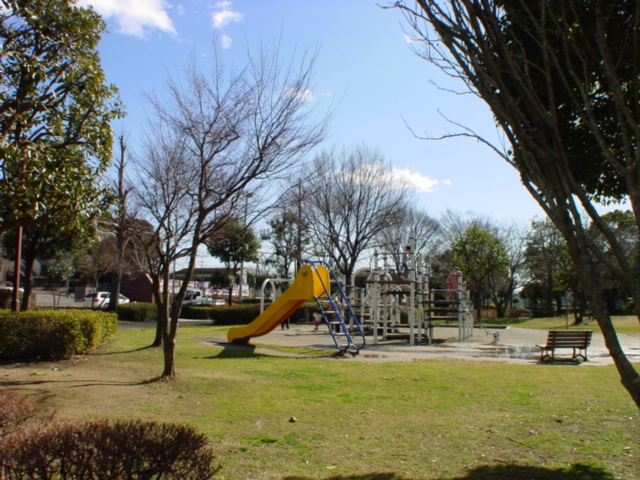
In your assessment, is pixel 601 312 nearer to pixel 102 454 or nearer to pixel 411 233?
pixel 102 454

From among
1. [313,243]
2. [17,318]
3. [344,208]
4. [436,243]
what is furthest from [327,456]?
[436,243]

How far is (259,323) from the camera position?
55.9 ft

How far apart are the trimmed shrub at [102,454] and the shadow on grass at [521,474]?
145 cm

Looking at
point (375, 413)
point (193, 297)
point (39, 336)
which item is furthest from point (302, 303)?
point (193, 297)

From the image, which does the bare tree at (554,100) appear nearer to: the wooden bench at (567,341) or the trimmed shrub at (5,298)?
the wooden bench at (567,341)

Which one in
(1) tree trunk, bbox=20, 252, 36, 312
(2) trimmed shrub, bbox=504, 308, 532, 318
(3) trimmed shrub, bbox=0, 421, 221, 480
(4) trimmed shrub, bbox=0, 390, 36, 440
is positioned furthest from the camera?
(2) trimmed shrub, bbox=504, 308, 532, 318

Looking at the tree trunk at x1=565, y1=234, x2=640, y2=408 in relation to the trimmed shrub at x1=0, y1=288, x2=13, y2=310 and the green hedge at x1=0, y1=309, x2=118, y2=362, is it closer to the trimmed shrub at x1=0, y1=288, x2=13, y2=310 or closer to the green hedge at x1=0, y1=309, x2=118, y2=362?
the green hedge at x1=0, y1=309, x2=118, y2=362

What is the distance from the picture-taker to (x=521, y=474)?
4883mm

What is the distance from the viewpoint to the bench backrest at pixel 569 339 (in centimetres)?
1434

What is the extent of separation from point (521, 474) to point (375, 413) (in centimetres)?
264

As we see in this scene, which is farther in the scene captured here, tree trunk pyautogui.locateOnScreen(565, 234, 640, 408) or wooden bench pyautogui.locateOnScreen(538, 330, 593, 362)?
wooden bench pyautogui.locateOnScreen(538, 330, 593, 362)

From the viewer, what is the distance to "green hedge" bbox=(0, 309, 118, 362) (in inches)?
452

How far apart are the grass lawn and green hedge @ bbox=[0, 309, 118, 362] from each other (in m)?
0.53

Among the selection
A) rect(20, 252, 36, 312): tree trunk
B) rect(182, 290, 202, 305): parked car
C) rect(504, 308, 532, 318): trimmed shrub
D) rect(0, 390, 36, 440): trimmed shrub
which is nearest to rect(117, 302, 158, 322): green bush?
rect(20, 252, 36, 312): tree trunk
